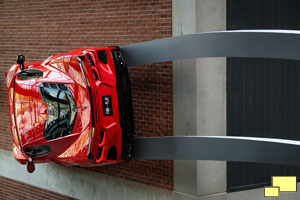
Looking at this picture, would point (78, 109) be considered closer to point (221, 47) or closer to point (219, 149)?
point (219, 149)

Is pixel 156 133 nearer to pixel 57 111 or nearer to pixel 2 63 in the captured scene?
pixel 57 111

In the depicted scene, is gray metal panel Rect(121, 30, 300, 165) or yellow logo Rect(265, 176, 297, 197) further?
yellow logo Rect(265, 176, 297, 197)

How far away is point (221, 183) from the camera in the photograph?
11.2 metres

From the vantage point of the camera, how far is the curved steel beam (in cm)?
856

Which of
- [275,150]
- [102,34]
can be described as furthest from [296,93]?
[102,34]

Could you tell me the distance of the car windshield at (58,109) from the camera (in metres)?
10.8

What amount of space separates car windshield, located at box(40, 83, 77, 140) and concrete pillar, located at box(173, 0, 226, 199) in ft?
6.26

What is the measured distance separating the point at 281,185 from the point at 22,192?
6737 millimetres

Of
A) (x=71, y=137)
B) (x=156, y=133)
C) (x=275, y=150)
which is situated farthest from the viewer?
(x=156, y=133)

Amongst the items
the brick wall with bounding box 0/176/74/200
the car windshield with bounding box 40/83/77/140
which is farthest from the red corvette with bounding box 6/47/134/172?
the brick wall with bounding box 0/176/74/200

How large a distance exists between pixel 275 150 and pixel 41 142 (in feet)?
13.9

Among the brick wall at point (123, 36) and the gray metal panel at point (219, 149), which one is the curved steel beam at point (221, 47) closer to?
the brick wall at point (123, 36)

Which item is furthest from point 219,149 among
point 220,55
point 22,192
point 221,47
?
point 22,192

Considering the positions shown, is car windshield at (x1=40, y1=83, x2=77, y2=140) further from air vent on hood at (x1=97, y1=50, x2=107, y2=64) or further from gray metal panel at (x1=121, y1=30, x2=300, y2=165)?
gray metal panel at (x1=121, y1=30, x2=300, y2=165)
